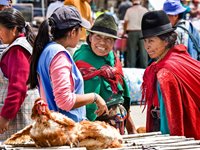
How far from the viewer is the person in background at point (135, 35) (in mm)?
14070

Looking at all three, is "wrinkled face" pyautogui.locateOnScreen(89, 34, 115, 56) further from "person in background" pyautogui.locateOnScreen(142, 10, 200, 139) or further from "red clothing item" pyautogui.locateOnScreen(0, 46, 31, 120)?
"red clothing item" pyautogui.locateOnScreen(0, 46, 31, 120)

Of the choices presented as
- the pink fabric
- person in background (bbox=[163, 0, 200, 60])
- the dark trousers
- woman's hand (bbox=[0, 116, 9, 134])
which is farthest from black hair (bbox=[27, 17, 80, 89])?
the dark trousers

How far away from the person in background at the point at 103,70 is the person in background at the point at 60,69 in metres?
0.76

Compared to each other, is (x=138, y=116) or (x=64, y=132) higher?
(x=64, y=132)

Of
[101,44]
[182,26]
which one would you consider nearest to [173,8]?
[182,26]

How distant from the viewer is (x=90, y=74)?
205 inches

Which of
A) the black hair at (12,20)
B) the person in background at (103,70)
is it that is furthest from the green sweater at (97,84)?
the black hair at (12,20)

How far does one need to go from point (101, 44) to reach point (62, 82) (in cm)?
117

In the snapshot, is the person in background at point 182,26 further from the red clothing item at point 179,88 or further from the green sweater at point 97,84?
the red clothing item at point 179,88

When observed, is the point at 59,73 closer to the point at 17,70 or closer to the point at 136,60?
the point at 17,70

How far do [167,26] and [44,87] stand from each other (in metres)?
1.13

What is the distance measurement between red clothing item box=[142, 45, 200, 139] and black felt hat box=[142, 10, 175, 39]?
0.18 meters

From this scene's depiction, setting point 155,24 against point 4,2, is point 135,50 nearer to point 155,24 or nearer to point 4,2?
point 4,2

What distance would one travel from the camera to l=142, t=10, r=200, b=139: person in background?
4316mm
